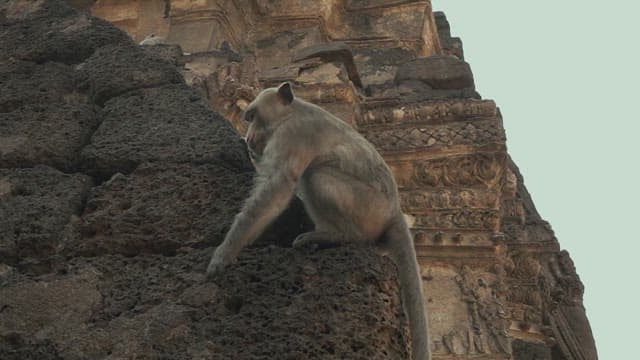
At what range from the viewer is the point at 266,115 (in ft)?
10.6

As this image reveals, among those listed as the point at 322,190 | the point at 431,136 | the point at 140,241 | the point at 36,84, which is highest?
the point at 431,136

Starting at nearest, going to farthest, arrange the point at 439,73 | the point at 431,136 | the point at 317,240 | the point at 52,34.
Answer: the point at 317,240 → the point at 52,34 → the point at 431,136 → the point at 439,73

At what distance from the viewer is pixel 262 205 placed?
9.40 ft

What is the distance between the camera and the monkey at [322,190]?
2.86m

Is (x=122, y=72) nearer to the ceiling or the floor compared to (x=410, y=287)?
nearer to the ceiling

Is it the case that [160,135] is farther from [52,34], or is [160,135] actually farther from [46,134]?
[52,34]

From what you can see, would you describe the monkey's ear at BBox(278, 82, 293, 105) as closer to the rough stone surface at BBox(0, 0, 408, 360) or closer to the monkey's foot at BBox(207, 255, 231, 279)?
the rough stone surface at BBox(0, 0, 408, 360)

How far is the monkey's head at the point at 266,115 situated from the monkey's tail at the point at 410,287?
55 centimetres

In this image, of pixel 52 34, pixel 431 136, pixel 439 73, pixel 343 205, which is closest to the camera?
pixel 343 205

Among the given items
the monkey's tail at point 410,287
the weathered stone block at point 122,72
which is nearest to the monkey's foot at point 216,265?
the monkey's tail at point 410,287

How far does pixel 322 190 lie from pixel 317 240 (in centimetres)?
21

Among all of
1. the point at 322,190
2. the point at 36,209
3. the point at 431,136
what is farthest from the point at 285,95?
the point at 431,136

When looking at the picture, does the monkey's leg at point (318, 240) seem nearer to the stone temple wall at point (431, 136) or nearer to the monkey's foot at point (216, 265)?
the monkey's foot at point (216, 265)

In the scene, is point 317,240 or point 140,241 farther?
point 140,241
